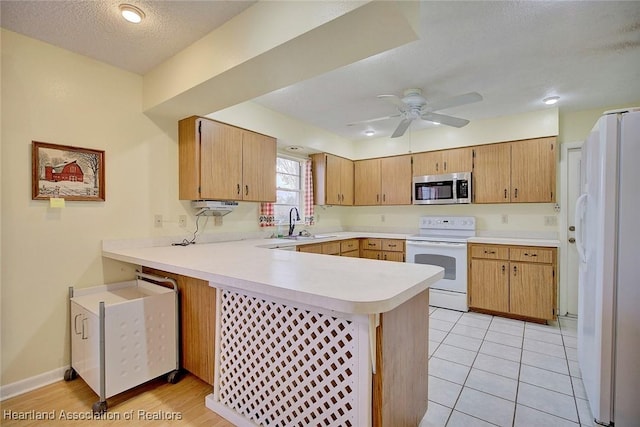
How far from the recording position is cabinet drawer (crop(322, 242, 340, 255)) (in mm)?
3860

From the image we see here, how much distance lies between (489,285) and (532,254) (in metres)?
0.59

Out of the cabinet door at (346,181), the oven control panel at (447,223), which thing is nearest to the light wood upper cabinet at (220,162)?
the cabinet door at (346,181)

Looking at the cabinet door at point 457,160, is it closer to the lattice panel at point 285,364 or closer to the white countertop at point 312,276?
the white countertop at point 312,276

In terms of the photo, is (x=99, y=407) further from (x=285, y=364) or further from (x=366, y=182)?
(x=366, y=182)

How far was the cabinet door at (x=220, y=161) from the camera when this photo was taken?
111 inches

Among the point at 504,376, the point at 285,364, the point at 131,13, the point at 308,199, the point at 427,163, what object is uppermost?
the point at 131,13

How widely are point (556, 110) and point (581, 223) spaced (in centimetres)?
213

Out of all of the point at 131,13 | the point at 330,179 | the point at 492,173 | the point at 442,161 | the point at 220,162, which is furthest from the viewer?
the point at 330,179

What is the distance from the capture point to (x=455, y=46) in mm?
2213

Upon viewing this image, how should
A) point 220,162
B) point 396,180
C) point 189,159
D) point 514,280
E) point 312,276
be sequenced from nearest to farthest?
point 312,276
point 189,159
point 220,162
point 514,280
point 396,180

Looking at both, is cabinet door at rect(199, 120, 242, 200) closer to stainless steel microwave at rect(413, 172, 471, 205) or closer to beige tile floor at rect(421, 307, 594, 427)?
beige tile floor at rect(421, 307, 594, 427)

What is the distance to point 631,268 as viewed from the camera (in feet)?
5.39

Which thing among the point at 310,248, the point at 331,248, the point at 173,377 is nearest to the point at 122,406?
the point at 173,377

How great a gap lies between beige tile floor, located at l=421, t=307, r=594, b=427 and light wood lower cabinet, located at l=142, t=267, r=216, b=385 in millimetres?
1445
